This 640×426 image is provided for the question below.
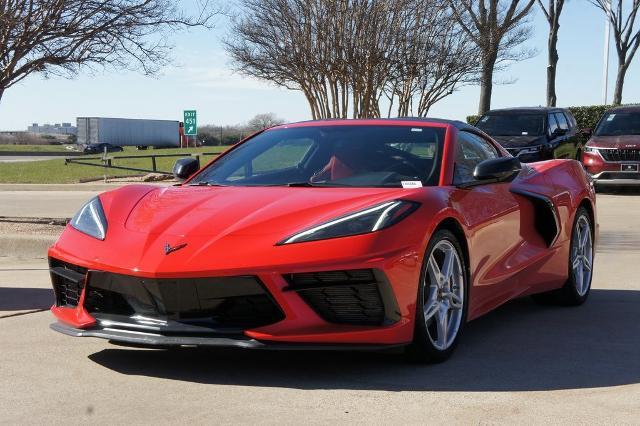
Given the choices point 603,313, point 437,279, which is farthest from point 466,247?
point 603,313

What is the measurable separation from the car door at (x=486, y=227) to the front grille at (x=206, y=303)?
1302 millimetres

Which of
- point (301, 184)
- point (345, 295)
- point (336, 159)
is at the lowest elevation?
point (345, 295)

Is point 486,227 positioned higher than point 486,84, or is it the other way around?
point 486,84

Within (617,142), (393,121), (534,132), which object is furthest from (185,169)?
(617,142)

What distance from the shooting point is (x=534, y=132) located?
19.0 metres

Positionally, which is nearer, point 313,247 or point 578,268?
point 313,247

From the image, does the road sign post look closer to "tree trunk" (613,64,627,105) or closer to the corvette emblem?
"tree trunk" (613,64,627,105)

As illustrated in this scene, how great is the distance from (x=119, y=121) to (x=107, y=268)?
7262 centimetres

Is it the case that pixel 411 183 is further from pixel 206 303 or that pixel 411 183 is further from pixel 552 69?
pixel 552 69

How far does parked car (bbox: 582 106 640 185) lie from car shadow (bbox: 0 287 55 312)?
13.6 m

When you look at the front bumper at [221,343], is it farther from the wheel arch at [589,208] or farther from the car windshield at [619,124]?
the car windshield at [619,124]

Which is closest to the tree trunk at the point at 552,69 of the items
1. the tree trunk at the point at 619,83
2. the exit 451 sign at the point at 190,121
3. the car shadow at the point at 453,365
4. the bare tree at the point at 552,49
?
the bare tree at the point at 552,49

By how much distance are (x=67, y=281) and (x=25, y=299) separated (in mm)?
2344

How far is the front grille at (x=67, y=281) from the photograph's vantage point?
503cm
